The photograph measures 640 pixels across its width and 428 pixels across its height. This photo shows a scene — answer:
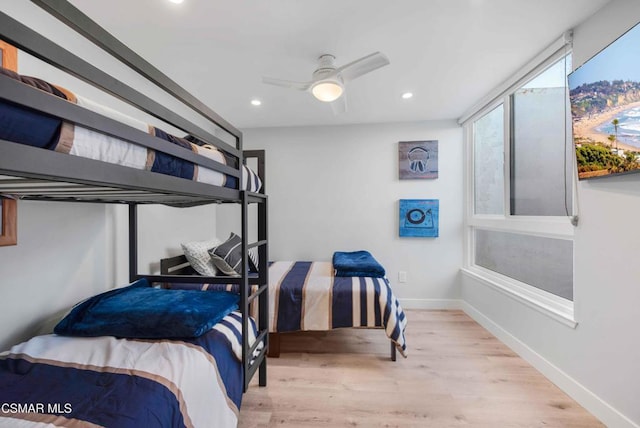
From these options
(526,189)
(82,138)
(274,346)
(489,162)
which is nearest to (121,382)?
(82,138)

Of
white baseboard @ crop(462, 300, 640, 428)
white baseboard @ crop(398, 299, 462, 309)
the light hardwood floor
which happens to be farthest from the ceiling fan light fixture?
white baseboard @ crop(398, 299, 462, 309)

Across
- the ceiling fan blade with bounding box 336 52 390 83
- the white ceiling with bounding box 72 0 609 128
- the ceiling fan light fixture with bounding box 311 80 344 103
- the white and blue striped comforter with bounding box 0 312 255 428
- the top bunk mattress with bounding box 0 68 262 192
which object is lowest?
the white and blue striped comforter with bounding box 0 312 255 428

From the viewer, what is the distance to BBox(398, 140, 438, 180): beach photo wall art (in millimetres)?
3404

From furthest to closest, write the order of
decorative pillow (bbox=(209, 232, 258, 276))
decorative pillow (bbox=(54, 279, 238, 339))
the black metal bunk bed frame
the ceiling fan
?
decorative pillow (bbox=(209, 232, 258, 276)) → the ceiling fan → decorative pillow (bbox=(54, 279, 238, 339)) → the black metal bunk bed frame

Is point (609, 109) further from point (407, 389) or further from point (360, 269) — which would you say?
point (407, 389)

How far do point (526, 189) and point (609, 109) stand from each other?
1.11m

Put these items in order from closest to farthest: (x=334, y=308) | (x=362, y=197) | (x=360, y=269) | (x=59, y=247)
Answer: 1. (x=59, y=247)
2. (x=334, y=308)
3. (x=360, y=269)
4. (x=362, y=197)

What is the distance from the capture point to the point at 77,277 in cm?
168

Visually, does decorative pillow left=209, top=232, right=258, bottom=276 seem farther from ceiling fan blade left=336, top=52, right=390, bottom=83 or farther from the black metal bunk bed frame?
ceiling fan blade left=336, top=52, right=390, bottom=83

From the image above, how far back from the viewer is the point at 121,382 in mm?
915

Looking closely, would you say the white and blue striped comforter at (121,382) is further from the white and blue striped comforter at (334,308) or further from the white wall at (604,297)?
the white wall at (604,297)

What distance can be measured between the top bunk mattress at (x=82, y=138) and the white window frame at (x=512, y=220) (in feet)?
7.88

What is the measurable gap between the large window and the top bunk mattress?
2.43 m

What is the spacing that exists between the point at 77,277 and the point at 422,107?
337 centimetres
